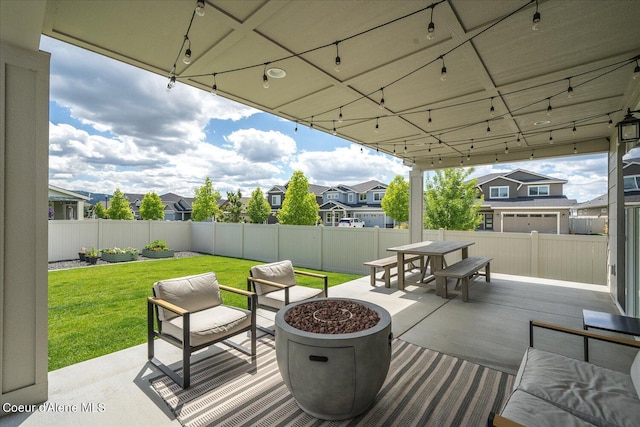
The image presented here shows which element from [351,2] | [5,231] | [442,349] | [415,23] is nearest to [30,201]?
[5,231]

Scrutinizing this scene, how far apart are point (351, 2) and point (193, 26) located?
4.39 ft

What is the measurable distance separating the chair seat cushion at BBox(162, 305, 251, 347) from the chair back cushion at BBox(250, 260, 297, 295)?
0.80 metres

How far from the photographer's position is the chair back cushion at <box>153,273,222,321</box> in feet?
9.99

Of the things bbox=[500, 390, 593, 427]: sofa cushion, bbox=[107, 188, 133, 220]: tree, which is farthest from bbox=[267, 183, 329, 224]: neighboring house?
bbox=[500, 390, 593, 427]: sofa cushion

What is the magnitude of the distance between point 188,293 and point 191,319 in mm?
335

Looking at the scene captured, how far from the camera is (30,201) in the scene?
231 cm

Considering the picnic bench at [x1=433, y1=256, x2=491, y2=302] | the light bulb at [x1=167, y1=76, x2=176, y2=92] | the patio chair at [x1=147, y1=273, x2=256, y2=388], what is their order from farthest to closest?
1. the picnic bench at [x1=433, y1=256, x2=491, y2=302]
2. the light bulb at [x1=167, y1=76, x2=176, y2=92]
3. the patio chair at [x1=147, y1=273, x2=256, y2=388]

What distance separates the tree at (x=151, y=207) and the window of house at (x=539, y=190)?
26901mm

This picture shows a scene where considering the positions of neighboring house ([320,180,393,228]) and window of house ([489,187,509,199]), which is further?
neighboring house ([320,180,393,228])

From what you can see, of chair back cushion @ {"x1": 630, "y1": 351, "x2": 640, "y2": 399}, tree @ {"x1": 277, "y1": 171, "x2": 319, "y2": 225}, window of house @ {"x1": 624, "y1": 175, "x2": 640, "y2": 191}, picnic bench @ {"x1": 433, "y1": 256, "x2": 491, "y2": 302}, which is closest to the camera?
chair back cushion @ {"x1": 630, "y1": 351, "x2": 640, "y2": 399}

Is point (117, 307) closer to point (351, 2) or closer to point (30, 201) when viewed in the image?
point (30, 201)

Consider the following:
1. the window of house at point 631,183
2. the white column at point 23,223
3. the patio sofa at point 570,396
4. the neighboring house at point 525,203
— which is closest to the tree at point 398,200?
the neighboring house at point 525,203

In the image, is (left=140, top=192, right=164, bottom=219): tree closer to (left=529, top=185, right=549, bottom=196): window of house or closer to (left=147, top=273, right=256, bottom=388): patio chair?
(left=147, top=273, right=256, bottom=388): patio chair

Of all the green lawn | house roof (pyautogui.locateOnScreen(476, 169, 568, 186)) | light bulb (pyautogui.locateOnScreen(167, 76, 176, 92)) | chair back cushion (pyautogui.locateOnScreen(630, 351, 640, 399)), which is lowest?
the green lawn
